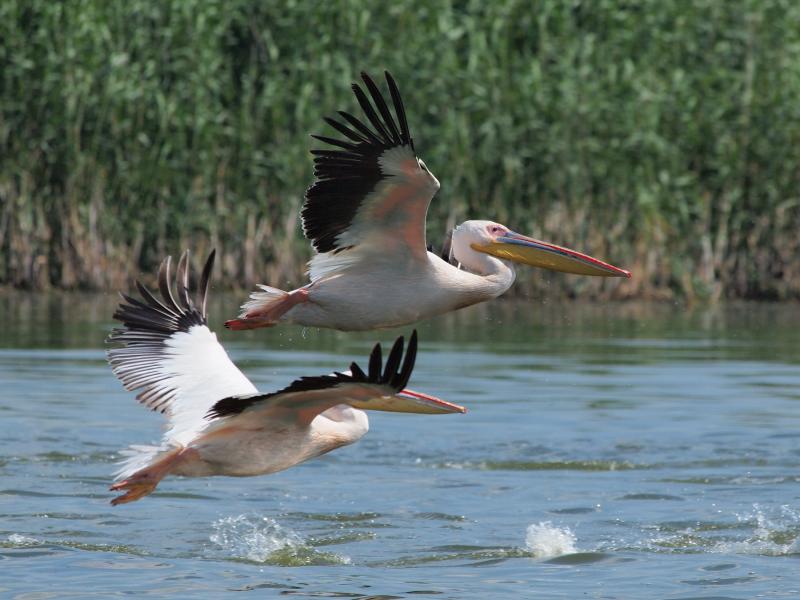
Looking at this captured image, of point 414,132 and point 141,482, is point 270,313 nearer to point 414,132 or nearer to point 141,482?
point 141,482

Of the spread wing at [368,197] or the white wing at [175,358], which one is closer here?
the spread wing at [368,197]

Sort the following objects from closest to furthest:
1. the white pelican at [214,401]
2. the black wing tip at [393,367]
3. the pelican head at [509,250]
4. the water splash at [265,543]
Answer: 1. the black wing tip at [393,367]
2. the white pelican at [214,401]
3. the water splash at [265,543]
4. the pelican head at [509,250]

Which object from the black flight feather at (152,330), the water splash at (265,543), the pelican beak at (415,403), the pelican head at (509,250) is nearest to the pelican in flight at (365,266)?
the pelican head at (509,250)

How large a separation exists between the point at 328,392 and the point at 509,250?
1450 millimetres

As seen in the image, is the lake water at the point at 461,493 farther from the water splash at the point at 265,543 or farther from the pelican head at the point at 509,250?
the pelican head at the point at 509,250

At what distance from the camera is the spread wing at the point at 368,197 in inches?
257

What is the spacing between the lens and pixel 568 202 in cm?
1695

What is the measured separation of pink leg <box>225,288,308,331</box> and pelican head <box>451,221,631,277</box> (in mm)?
764

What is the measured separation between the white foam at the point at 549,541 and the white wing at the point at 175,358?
1.34 m

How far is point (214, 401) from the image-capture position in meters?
6.94

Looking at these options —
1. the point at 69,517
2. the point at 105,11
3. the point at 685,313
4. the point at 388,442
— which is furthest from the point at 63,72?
the point at 69,517

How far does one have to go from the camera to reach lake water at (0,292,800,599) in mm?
6629

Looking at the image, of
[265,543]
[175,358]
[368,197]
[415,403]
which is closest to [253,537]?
[265,543]

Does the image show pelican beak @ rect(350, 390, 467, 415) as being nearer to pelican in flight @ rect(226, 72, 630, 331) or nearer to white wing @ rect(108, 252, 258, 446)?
pelican in flight @ rect(226, 72, 630, 331)
